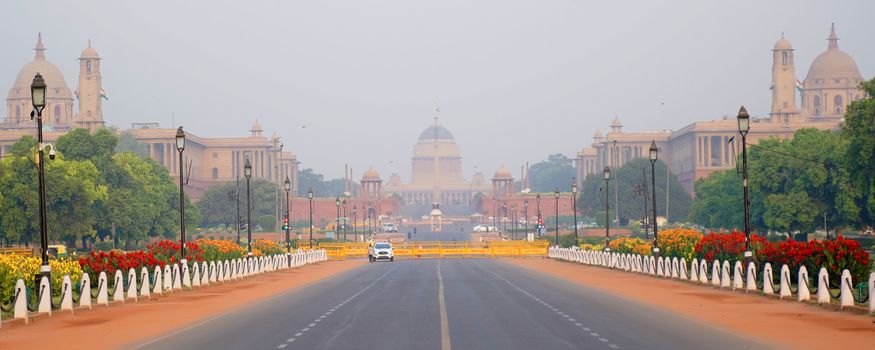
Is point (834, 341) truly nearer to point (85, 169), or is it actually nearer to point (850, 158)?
point (850, 158)

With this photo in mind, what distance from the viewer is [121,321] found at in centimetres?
3052

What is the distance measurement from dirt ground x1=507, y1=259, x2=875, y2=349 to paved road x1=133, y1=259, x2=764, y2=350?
0.78 meters

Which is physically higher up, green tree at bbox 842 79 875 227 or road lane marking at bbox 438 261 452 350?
green tree at bbox 842 79 875 227

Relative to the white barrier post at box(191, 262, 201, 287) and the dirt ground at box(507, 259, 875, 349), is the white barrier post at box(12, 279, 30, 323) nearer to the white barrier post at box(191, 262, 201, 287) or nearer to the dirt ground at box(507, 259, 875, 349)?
the dirt ground at box(507, 259, 875, 349)

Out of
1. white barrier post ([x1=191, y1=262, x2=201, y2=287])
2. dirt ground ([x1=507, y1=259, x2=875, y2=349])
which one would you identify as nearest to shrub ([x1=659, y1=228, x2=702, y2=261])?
dirt ground ([x1=507, y1=259, x2=875, y2=349])

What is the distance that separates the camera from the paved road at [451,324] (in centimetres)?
2334

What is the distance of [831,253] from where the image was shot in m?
36.7

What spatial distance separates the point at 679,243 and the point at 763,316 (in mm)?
30192

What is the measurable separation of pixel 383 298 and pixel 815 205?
213ft

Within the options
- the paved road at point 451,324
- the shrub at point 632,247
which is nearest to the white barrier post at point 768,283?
the paved road at point 451,324

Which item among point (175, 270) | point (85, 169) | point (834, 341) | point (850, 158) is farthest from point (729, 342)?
point (85, 169)

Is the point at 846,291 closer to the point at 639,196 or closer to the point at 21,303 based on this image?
the point at 21,303

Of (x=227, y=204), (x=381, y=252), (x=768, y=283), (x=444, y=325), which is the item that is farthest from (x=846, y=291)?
(x=227, y=204)

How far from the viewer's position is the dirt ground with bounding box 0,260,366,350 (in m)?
25.0
